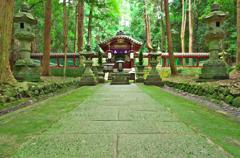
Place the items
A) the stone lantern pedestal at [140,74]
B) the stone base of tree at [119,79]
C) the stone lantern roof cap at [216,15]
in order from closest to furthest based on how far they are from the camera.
A: the stone lantern roof cap at [216,15]
the stone base of tree at [119,79]
the stone lantern pedestal at [140,74]

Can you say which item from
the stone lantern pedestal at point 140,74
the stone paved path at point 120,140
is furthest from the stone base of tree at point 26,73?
the stone lantern pedestal at point 140,74

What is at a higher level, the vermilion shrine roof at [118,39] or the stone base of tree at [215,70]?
the vermilion shrine roof at [118,39]

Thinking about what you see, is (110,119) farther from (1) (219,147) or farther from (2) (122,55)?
(2) (122,55)

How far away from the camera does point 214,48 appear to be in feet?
35.3

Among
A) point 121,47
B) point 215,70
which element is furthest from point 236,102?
point 121,47

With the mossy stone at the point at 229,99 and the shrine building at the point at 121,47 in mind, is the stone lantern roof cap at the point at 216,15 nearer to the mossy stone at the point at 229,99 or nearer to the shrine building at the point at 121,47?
the mossy stone at the point at 229,99

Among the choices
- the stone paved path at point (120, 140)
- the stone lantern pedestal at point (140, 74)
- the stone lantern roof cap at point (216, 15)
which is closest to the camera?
the stone paved path at point (120, 140)

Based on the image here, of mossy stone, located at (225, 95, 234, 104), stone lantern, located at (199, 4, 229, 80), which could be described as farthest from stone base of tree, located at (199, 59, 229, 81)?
mossy stone, located at (225, 95, 234, 104)

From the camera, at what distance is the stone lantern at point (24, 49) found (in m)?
10.4

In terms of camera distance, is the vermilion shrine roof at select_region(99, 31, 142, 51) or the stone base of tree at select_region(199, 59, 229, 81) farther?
the vermilion shrine roof at select_region(99, 31, 142, 51)

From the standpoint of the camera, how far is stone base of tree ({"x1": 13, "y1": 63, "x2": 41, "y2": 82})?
1033 centimetres

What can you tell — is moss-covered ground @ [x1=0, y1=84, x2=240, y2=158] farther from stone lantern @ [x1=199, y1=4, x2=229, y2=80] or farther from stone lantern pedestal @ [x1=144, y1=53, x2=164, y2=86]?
stone lantern pedestal @ [x1=144, y1=53, x2=164, y2=86]

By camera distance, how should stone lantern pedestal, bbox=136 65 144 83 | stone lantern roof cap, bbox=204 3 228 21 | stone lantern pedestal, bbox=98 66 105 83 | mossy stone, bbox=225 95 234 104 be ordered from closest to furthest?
mossy stone, bbox=225 95 234 104, stone lantern roof cap, bbox=204 3 228 21, stone lantern pedestal, bbox=98 66 105 83, stone lantern pedestal, bbox=136 65 144 83

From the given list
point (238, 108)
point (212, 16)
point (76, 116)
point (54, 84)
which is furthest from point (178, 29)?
point (76, 116)
